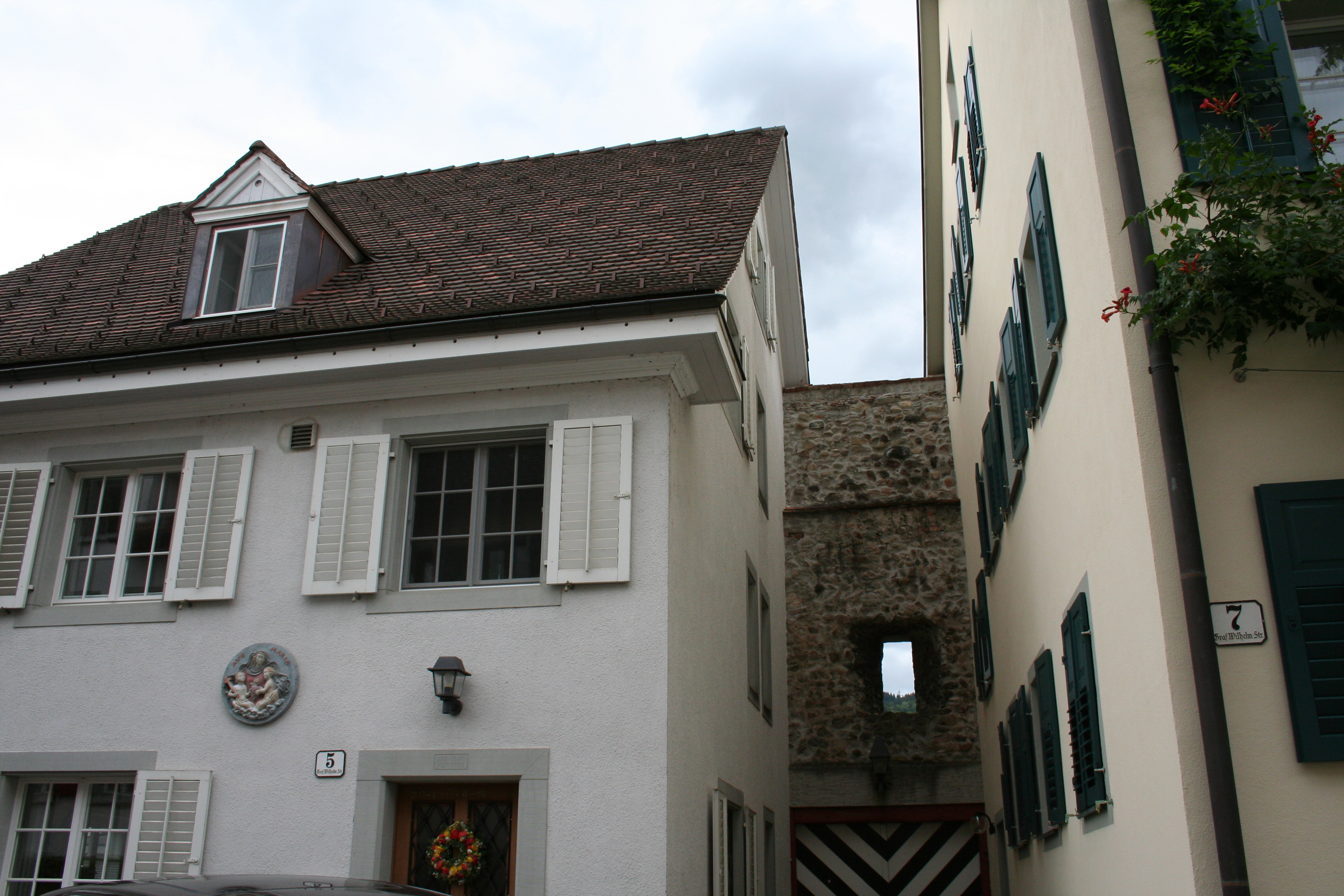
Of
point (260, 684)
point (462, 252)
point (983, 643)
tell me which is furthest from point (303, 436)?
point (983, 643)

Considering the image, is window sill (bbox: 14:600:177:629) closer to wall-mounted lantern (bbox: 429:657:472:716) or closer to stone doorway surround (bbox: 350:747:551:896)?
stone doorway surround (bbox: 350:747:551:896)

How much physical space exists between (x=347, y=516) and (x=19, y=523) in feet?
9.25

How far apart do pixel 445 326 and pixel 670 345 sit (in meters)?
1.56

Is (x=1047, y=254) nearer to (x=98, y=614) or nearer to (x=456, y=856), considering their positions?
(x=456, y=856)

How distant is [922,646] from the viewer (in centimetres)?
1522

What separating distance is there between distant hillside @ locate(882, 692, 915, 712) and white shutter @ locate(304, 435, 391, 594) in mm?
9094

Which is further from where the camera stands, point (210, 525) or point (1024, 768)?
point (1024, 768)

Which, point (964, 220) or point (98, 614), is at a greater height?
point (964, 220)

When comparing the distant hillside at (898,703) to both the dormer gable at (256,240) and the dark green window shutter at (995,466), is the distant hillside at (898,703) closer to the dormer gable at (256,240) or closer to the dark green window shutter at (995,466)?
the dark green window shutter at (995,466)

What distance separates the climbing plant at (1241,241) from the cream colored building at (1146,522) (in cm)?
17

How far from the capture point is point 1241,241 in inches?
173

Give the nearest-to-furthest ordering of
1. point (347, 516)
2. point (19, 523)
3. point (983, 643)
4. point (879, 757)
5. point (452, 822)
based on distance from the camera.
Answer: point (452, 822) → point (347, 516) → point (19, 523) → point (983, 643) → point (879, 757)

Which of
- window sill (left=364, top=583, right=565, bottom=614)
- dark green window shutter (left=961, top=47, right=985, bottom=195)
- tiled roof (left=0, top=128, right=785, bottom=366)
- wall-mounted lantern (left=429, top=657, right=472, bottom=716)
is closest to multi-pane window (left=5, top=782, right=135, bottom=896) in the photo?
window sill (left=364, top=583, right=565, bottom=614)

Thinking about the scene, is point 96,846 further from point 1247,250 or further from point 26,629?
point 1247,250
